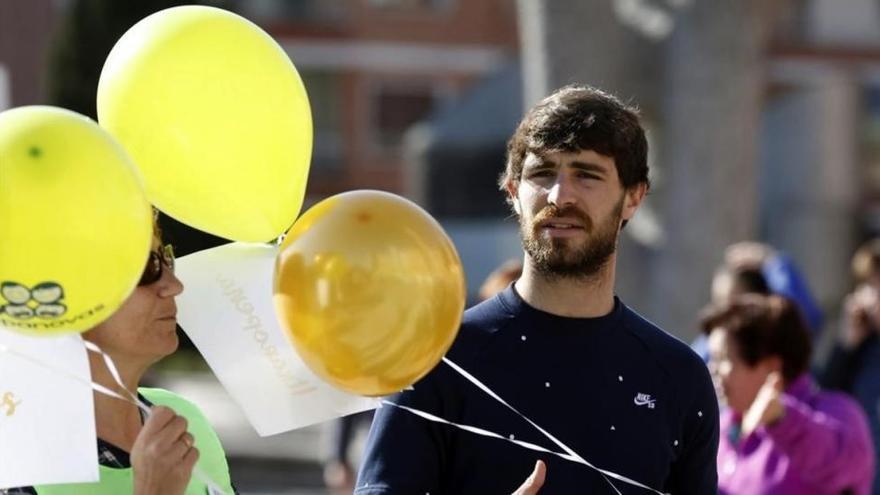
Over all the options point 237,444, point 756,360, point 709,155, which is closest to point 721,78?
point 709,155

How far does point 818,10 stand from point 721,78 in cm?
2372

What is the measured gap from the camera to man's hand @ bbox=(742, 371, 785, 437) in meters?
4.27

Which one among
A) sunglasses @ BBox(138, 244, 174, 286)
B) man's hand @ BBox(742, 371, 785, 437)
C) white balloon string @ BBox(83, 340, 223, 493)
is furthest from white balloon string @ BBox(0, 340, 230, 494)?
man's hand @ BBox(742, 371, 785, 437)

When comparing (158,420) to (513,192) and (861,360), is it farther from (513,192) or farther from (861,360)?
(861,360)

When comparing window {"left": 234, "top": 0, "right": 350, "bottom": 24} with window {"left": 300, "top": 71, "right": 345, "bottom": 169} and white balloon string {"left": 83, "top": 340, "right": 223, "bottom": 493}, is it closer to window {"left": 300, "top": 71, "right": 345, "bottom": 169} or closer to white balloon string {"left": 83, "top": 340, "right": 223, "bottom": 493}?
window {"left": 300, "top": 71, "right": 345, "bottom": 169}

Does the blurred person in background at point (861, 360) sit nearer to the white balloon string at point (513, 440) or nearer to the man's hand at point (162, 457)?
the white balloon string at point (513, 440)

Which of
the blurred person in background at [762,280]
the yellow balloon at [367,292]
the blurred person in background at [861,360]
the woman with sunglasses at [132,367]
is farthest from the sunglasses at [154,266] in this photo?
the blurred person in background at [861,360]

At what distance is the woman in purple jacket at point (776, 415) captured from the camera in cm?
429

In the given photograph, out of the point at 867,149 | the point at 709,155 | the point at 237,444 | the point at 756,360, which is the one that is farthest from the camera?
the point at 867,149

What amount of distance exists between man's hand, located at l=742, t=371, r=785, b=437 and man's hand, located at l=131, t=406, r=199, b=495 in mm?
2164

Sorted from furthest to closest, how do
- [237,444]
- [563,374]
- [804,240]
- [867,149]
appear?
[867,149] → [804,240] → [237,444] → [563,374]

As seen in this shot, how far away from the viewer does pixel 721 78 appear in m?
7.74

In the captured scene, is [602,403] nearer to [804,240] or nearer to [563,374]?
[563,374]

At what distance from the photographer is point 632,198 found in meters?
2.97
